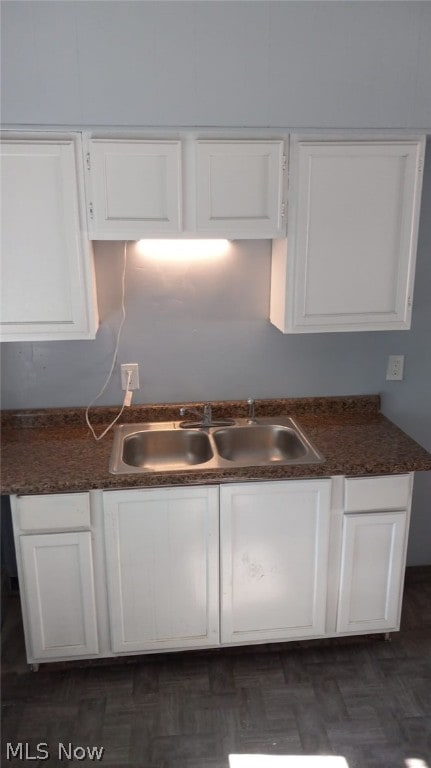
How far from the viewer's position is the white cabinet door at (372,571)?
92.0 inches

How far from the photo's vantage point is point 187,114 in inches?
81.1

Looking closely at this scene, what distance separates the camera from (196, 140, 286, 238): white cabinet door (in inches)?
83.9

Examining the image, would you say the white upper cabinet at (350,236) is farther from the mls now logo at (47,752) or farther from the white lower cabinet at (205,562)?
the mls now logo at (47,752)

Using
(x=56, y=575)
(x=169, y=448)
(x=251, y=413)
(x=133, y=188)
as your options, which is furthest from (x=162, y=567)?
(x=133, y=188)

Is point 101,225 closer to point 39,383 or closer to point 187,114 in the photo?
point 187,114

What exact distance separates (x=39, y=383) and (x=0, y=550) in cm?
82

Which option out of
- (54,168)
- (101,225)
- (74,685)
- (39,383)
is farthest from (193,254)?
(74,685)

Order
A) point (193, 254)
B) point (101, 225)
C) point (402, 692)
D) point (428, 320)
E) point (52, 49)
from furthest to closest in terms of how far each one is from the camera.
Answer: point (428, 320) → point (193, 254) → point (402, 692) → point (101, 225) → point (52, 49)

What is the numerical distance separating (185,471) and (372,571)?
2.83 feet

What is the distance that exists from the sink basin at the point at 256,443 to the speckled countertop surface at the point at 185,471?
0.34 ft

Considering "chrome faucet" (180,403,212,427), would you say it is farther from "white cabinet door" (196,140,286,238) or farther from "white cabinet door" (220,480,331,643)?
"white cabinet door" (196,140,286,238)

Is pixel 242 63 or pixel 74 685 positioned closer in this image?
pixel 242 63

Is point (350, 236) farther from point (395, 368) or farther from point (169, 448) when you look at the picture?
point (169, 448)

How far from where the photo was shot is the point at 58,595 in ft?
7.44
